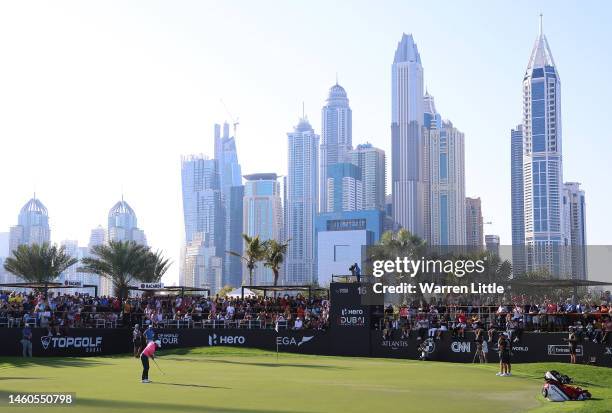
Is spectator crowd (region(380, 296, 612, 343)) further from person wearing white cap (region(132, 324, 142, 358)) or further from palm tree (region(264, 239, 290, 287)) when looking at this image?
palm tree (region(264, 239, 290, 287))

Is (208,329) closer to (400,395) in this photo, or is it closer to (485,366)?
(485,366)

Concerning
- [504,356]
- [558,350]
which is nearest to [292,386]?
[504,356]

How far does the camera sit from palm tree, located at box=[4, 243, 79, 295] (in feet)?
301

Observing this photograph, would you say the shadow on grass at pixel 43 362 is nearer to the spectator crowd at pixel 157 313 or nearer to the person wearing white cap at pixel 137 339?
the person wearing white cap at pixel 137 339

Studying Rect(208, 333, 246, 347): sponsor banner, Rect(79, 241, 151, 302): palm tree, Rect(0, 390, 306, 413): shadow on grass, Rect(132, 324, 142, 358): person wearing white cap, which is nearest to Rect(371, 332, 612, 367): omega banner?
Rect(208, 333, 246, 347): sponsor banner

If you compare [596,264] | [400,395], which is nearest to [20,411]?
[400,395]

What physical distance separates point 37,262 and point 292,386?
69359 millimetres

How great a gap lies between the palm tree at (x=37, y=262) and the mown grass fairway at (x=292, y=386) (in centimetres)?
5020

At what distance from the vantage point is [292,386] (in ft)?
92.7

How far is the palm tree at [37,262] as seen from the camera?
91.8 metres

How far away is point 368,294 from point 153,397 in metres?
26.7

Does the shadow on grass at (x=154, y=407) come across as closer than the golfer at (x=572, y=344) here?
Yes

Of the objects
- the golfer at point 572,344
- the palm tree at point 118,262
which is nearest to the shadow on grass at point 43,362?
the golfer at point 572,344

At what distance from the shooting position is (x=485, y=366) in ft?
136
